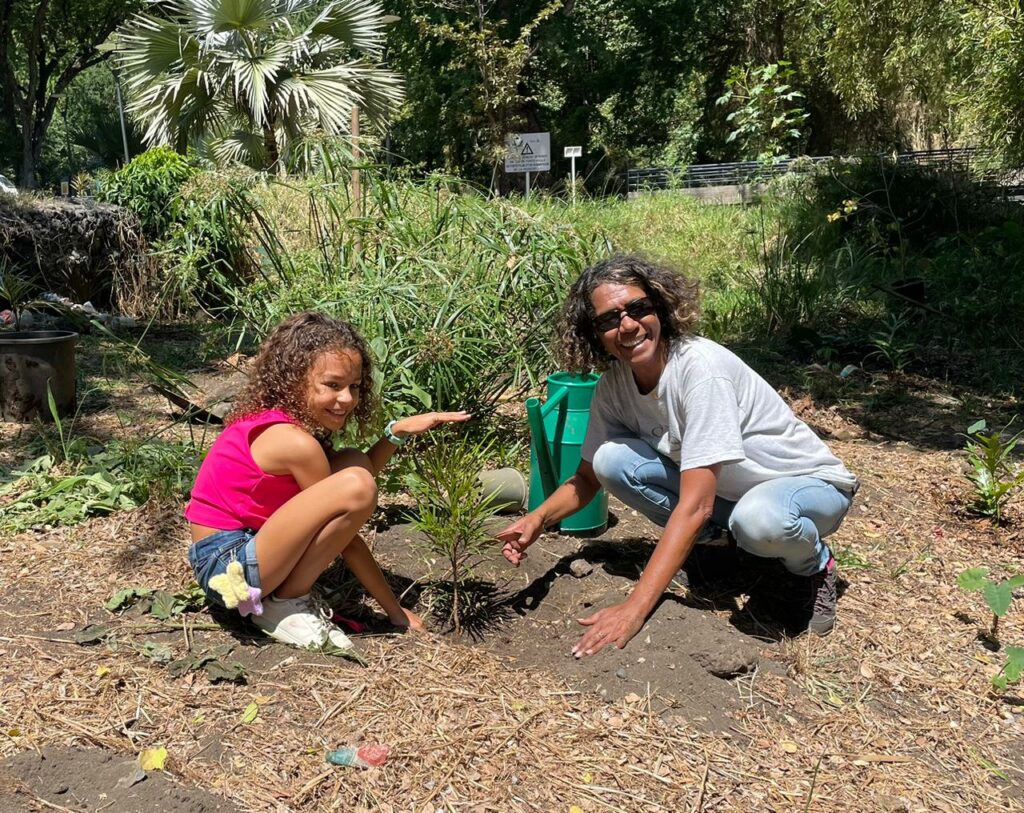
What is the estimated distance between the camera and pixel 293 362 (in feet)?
6.93

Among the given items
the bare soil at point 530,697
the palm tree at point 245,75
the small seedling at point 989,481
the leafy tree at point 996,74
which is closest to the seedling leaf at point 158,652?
the bare soil at point 530,697

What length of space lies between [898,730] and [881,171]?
6.65 meters

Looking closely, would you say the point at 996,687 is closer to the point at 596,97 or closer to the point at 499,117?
the point at 499,117

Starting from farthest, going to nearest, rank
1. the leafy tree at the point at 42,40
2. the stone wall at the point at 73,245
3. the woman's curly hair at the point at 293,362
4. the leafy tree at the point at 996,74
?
the leafy tree at the point at 42,40 → the leafy tree at the point at 996,74 → the stone wall at the point at 73,245 → the woman's curly hair at the point at 293,362

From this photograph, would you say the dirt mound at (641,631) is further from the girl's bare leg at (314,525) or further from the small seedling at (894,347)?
the small seedling at (894,347)

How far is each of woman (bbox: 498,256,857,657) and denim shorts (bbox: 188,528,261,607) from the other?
66cm

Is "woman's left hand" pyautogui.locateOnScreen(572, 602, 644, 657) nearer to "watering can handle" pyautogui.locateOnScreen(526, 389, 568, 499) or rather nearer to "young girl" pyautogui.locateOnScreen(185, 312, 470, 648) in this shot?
"young girl" pyautogui.locateOnScreen(185, 312, 470, 648)

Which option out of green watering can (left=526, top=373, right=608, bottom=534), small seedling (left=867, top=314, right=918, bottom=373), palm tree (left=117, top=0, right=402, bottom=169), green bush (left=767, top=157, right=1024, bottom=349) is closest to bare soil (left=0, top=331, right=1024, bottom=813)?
green watering can (left=526, top=373, right=608, bottom=534)

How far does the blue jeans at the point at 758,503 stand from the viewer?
7.16ft

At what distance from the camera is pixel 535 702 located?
2020mm

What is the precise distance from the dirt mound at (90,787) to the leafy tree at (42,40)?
20304mm

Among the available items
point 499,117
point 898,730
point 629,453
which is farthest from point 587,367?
point 499,117

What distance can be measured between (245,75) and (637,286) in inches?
343

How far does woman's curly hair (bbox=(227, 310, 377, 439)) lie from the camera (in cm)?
212
